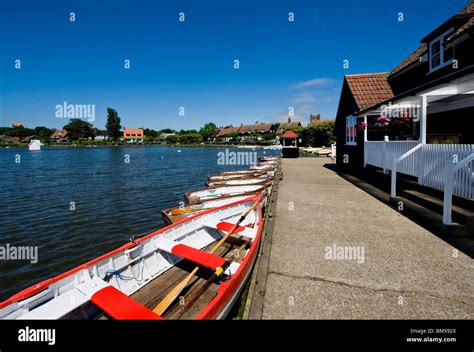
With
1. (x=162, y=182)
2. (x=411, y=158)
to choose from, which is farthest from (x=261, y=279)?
(x=162, y=182)

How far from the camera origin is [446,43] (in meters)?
11.3

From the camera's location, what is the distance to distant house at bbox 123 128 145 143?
6400 inches

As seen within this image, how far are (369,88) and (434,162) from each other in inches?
411

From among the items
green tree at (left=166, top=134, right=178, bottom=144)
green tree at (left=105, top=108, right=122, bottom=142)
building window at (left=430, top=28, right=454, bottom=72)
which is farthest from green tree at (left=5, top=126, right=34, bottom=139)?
building window at (left=430, top=28, right=454, bottom=72)

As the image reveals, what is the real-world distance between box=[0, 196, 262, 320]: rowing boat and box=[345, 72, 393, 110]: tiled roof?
12955 millimetres

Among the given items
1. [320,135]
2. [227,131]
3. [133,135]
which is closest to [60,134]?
[133,135]

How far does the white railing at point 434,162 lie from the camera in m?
5.93

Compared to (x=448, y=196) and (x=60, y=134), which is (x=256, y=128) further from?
(x=60, y=134)

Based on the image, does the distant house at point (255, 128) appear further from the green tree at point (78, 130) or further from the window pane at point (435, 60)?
the window pane at point (435, 60)

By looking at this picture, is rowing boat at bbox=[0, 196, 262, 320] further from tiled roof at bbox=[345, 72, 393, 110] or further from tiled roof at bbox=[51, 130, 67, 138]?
tiled roof at bbox=[51, 130, 67, 138]

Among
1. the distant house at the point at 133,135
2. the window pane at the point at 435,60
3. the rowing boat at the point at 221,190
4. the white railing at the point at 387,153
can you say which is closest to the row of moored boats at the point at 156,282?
the white railing at the point at 387,153

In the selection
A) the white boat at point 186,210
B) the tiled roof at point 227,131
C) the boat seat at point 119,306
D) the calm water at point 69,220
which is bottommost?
the calm water at point 69,220

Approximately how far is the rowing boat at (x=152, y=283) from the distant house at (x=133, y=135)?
166 m
